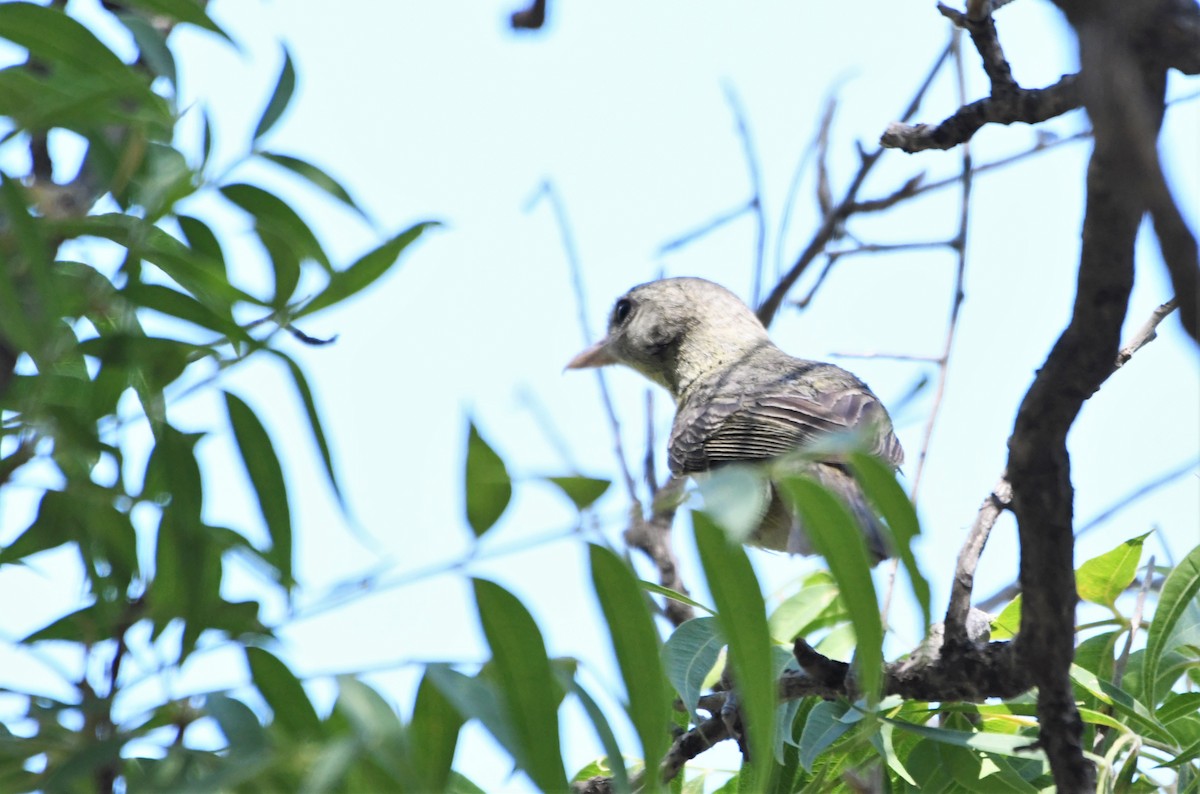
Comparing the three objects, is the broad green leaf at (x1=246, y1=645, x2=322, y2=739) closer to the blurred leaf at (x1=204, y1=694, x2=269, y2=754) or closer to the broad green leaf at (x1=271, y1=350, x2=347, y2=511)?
the blurred leaf at (x1=204, y1=694, x2=269, y2=754)

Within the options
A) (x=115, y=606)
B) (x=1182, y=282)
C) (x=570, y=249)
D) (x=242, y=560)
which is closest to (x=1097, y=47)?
(x=1182, y=282)

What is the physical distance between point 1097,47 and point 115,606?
111 centimetres

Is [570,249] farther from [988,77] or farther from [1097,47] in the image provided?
[1097,47]

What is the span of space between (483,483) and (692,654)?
3.25 ft

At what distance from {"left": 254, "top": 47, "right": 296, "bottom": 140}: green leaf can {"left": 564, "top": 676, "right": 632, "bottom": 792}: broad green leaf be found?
730 millimetres

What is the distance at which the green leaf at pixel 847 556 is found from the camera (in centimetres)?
135

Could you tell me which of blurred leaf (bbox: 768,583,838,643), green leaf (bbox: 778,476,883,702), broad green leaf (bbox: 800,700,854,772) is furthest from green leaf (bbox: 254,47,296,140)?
blurred leaf (bbox: 768,583,838,643)

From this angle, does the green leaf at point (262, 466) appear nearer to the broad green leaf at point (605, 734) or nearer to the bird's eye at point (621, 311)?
the broad green leaf at point (605, 734)

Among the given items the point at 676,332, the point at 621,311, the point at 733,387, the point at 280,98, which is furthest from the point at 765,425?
the point at 280,98

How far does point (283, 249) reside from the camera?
147cm

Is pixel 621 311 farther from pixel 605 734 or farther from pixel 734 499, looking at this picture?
pixel 734 499

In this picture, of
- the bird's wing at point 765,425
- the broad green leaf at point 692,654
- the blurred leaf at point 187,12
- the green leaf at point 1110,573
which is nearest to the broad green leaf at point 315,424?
the blurred leaf at point 187,12

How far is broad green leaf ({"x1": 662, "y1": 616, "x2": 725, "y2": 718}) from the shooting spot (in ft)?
6.94

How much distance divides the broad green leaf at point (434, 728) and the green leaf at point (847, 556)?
442 millimetres
